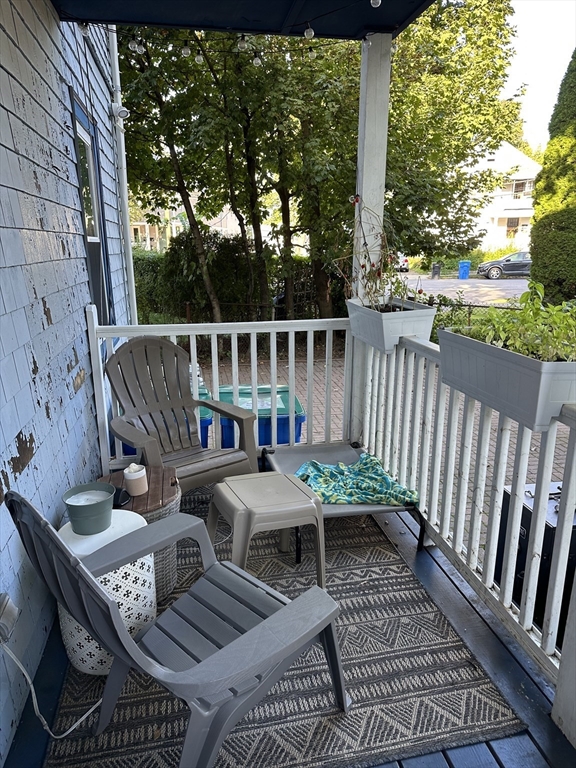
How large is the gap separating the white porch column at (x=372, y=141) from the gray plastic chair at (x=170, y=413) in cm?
119

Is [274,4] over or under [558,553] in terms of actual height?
over

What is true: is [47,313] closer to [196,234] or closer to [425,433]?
[425,433]

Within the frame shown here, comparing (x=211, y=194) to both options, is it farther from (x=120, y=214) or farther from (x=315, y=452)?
(x=315, y=452)

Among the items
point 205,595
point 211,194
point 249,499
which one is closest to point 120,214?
point 211,194

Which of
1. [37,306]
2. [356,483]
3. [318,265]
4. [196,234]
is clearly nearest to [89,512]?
[37,306]

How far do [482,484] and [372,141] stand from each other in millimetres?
2061

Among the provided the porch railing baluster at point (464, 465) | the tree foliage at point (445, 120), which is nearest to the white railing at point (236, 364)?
the porch railing baluster at point (464, 465)

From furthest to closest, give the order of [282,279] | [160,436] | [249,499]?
[282,279], [160,436], [249,499]

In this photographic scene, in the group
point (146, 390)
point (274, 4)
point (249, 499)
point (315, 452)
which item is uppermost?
point (274, 4)

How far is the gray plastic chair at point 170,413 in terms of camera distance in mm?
2795

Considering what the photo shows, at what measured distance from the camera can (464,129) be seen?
817cm

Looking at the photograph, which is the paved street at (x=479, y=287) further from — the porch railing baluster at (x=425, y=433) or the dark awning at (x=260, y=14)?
the porch railing baluster at (x=425, y=433)

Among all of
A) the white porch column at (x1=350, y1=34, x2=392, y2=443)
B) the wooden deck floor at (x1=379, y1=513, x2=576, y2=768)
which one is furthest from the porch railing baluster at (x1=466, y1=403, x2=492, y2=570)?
the white porch column at (x1=350, y1=34, x2=392, y2=443)

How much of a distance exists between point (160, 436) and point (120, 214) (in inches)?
142
